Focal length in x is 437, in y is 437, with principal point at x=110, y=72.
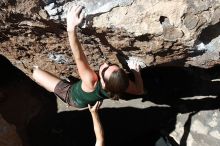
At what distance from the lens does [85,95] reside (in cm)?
350

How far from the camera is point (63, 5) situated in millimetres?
3033

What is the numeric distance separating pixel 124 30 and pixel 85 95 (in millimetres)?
707

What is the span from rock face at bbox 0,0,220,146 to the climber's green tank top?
29cm

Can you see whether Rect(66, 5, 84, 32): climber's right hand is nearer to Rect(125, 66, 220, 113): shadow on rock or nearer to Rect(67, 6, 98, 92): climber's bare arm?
Rect(67, 6, 98, 92): climber's bare arm

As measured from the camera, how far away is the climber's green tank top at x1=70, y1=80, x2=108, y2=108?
3.38m

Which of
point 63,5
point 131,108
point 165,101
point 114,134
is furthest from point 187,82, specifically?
point 63,5

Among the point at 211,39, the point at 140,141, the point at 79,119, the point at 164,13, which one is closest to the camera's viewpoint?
the point at 164,13

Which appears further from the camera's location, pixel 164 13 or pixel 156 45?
pixel 156 45

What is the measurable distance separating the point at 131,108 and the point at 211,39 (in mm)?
1567

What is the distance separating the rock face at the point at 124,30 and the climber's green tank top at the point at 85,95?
0.95ft

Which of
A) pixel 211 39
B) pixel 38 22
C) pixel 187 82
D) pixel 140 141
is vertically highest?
pixel 38 22

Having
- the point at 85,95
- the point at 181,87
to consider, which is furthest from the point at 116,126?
the point at 85,95

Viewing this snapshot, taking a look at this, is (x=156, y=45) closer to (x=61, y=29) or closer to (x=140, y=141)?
(x=61, y=29)

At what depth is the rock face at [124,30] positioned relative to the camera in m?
2.97
